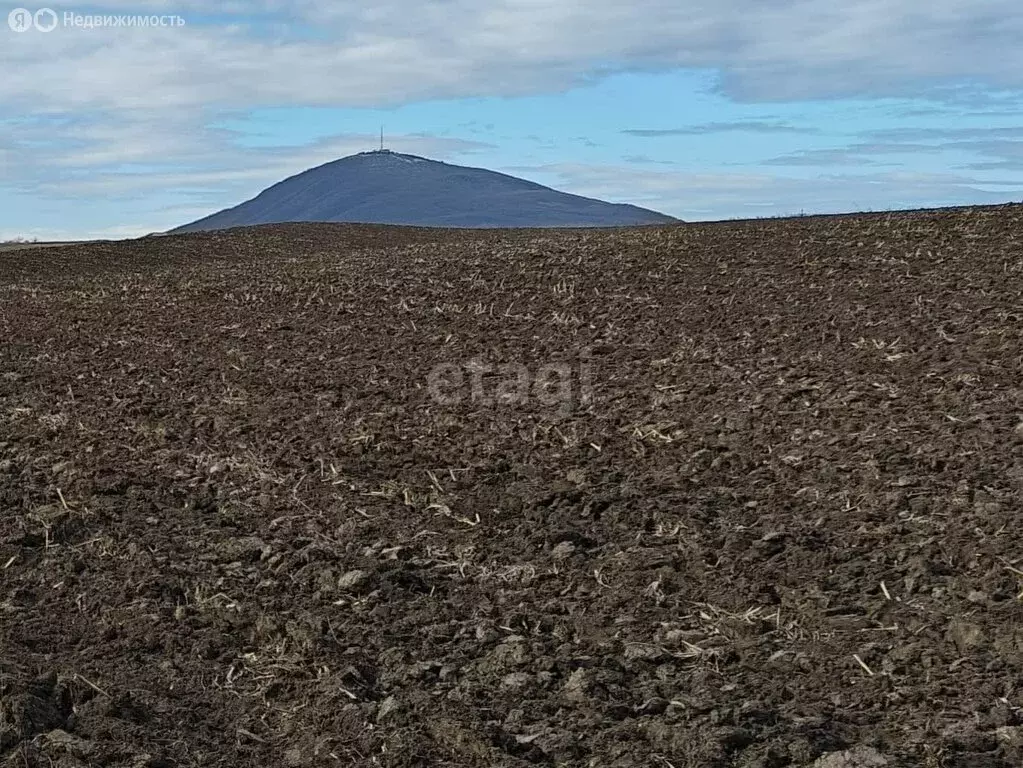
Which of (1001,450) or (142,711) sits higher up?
(1001,450)

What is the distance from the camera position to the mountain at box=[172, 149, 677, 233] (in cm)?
12031

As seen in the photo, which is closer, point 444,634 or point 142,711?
point 142,711

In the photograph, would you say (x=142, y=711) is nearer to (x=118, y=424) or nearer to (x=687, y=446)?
(x=687, y=446)

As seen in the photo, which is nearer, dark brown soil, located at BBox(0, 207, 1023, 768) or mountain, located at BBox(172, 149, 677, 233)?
dark brown soil, located at BBox(0, 207, 1023, 768)

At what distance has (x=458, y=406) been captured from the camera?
7.25m

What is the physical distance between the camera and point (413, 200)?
459 feet

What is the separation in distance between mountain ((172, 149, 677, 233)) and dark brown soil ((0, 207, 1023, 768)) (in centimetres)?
10159

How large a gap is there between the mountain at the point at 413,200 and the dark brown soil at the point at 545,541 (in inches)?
4000

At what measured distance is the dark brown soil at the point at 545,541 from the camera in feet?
11.8

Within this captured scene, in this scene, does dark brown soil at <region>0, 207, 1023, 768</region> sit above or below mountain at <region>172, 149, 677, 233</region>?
below

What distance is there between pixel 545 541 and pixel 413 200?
5409 inches

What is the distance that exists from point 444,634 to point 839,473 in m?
2.16

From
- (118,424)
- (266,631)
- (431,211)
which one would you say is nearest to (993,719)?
(266,631)

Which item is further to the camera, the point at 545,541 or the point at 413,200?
the point at 413,200
